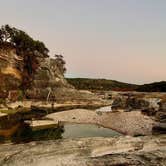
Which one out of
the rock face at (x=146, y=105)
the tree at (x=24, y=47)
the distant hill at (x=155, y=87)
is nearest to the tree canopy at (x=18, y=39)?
the tree at (x=24, y=47)

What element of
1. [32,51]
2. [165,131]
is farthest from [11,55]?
[165,131]

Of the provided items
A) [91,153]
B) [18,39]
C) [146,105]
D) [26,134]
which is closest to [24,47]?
[18,39]

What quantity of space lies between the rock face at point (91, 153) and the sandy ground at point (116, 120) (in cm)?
3232

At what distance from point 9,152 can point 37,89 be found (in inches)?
3328

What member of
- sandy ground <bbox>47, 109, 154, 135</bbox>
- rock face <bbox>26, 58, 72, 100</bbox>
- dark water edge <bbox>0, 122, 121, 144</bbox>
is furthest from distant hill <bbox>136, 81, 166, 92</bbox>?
dark water edge <bbox>0, 122, 121, 144</bbox>

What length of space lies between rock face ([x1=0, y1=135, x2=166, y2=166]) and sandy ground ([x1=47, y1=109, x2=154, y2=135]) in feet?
106

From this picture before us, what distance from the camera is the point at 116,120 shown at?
206ft

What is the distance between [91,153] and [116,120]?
155ft

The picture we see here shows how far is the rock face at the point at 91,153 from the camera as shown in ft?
45.8

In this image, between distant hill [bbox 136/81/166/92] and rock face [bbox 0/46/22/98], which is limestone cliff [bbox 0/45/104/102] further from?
distant hill [bbox 136/81/166/92]

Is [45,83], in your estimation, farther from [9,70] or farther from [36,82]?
[9,70]

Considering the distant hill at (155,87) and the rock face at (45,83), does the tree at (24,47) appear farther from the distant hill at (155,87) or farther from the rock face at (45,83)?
the distant hill at (155,87)

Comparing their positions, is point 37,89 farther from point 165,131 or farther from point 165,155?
point 165,155

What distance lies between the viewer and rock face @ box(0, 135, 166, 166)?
14.0m
